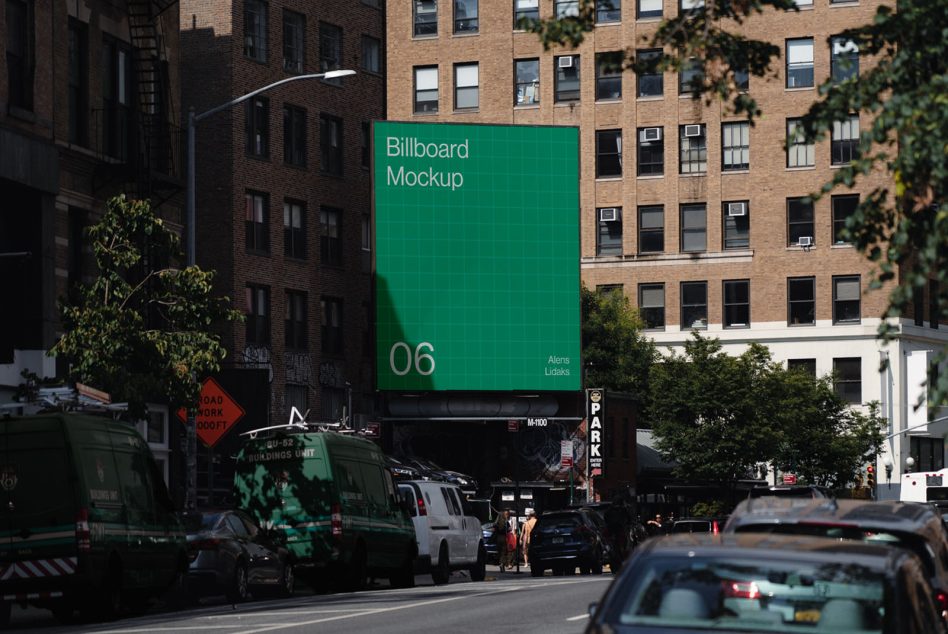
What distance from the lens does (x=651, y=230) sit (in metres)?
77.6

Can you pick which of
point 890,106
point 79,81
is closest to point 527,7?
point 79,81

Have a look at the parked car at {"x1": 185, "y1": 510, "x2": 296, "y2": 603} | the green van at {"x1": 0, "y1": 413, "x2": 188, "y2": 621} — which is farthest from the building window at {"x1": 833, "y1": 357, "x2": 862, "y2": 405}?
the green van at {"x1": 0, "y1": 413, "x2": 188, "y2": 621}

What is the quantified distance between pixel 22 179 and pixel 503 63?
4405 cm

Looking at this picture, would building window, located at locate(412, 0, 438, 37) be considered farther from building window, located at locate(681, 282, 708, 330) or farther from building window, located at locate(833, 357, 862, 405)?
building window, located at locate(833, 357, 862, 405)

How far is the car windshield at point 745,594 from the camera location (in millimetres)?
9062

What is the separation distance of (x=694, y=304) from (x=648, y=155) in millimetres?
6293

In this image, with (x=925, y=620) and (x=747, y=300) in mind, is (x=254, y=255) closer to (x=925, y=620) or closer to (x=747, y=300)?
(x=747, y=300)

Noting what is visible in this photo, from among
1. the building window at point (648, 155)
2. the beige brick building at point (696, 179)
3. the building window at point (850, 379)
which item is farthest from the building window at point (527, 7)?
the building window at point (850, 379)

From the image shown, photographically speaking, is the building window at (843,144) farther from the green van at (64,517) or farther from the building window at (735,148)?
the green van at (64,517)

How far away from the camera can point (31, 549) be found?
23578 millimetres

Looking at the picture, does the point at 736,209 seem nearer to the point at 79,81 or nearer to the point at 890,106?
the point at 79,81

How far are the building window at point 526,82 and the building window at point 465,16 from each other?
2.34 meters

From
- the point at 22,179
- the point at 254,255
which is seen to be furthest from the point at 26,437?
the point at 254,255

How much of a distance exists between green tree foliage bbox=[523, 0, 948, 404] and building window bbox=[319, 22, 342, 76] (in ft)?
159
